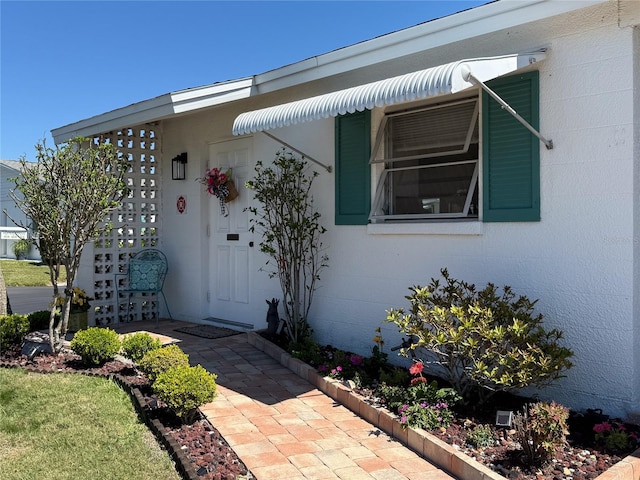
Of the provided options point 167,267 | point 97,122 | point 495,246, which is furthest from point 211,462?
point 97,122

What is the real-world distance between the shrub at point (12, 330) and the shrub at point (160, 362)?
Answer: 2483 millimetres

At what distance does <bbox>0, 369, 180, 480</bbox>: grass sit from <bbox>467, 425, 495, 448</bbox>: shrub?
1.89 meters

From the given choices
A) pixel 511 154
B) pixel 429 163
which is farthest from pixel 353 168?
pixel 511 154

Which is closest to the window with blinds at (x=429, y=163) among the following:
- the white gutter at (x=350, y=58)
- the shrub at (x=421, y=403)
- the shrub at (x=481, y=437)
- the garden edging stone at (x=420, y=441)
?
the white gutter at (x=350, y=58)

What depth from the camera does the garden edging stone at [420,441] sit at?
10.1 feet

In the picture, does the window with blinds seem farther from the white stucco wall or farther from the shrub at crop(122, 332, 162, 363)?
the shrub at crop(122, 332, 162, 363)

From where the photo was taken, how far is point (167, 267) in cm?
835

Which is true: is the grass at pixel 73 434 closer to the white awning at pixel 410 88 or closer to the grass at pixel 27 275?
the white awning at pixel 410 88

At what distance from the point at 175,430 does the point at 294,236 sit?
109 inches

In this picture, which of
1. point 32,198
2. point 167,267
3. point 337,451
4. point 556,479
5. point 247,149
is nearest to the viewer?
point 556,479

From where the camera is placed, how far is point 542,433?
3.07m

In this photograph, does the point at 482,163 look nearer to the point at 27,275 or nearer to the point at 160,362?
the point at 160,362

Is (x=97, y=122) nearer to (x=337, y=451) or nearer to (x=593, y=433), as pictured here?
(x=337, y=451)

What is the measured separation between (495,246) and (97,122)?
235 inches
